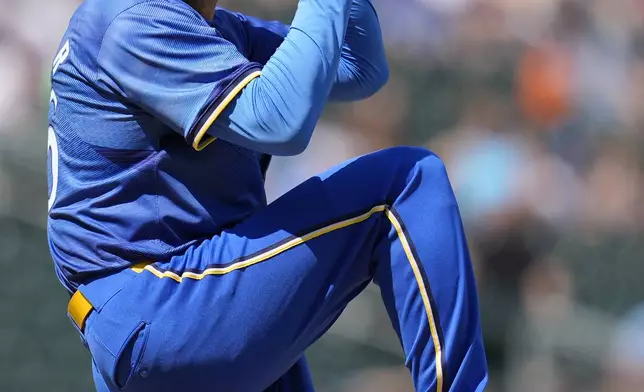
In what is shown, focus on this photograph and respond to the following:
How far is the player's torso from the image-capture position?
68.8 inches

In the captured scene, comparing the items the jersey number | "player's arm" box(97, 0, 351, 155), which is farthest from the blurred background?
"player's arm" box(97, 0, 351, 155)

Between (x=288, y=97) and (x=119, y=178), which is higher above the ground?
(x=288, y=97)

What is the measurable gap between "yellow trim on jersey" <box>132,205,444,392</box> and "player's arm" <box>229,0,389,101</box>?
56 centimetres

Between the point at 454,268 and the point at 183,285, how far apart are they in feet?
1.58

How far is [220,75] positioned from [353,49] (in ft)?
1.95

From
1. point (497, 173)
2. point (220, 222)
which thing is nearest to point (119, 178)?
A: point (220, 222)

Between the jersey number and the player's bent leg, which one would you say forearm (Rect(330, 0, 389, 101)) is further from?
the jersey number

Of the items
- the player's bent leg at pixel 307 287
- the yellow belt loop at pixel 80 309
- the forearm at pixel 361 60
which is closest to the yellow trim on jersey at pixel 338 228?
the player's bent leg at pixel 307 287

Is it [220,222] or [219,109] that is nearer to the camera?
[219,109]

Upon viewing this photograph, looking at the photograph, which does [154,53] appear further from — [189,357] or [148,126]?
[189,357]

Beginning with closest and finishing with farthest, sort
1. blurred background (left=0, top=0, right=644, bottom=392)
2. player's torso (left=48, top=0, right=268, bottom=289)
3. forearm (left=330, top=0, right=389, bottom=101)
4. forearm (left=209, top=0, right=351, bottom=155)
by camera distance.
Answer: forearm (left=209, top=0, right=351, bottom=155), player's torso (left=48, top=0, right=268, bottom=289), forearm (left=330, top=0, right=389, bottom=101), blurred background (left=0, top=0, right=644, bottom=392)

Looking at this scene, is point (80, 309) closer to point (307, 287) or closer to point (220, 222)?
point (220, 222)

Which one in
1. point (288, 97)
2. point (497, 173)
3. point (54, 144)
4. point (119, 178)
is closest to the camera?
point (288, 97)

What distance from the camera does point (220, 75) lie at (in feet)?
5.40
